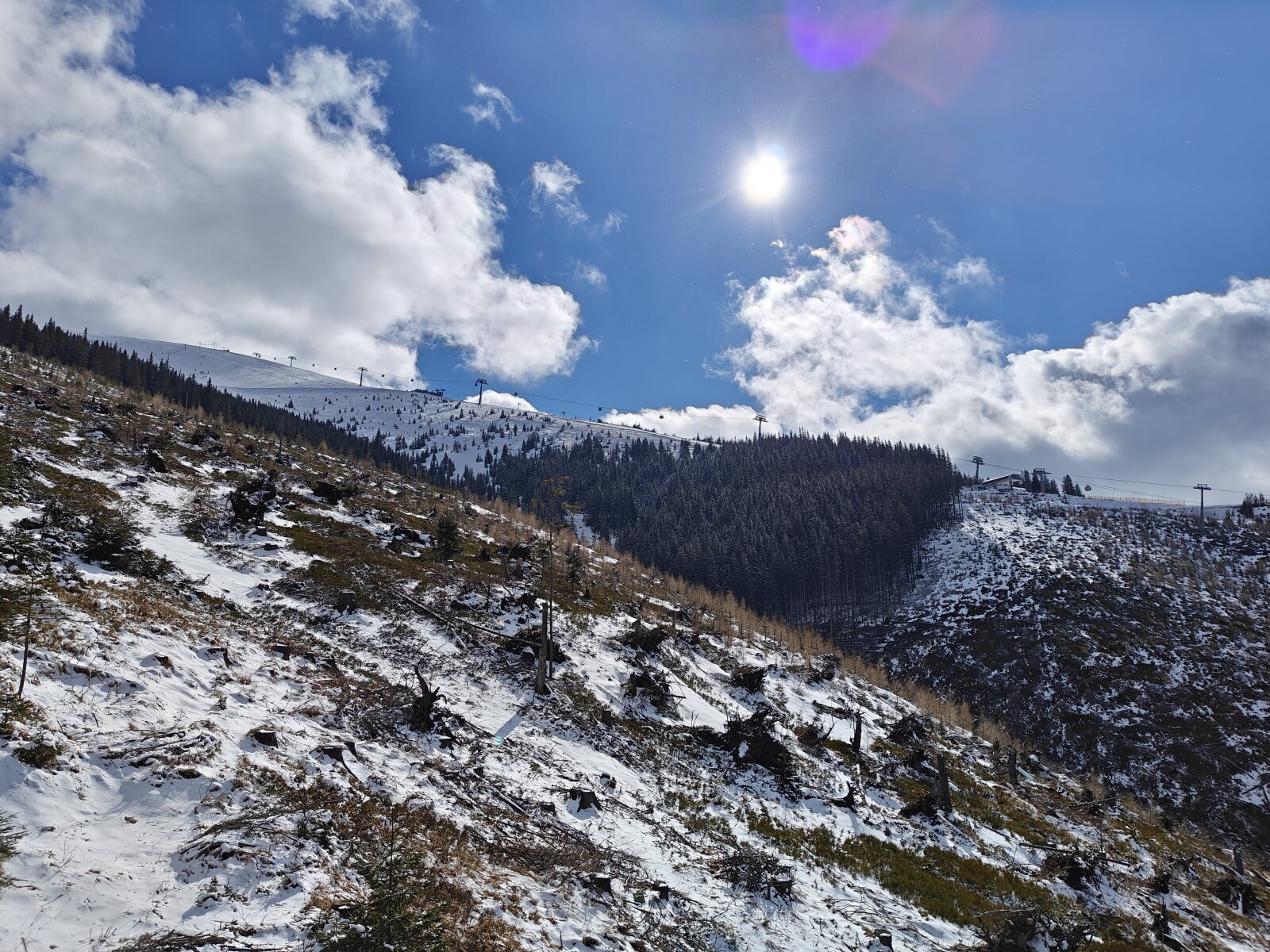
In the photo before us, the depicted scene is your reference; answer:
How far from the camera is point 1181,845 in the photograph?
104 ft

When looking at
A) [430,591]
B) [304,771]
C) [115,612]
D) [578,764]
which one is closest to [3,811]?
[304,771]

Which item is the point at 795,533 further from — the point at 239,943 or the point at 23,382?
the point at 239,943

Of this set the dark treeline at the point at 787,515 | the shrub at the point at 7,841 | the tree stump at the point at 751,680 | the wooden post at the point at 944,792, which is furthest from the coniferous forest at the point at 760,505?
the shrub at the point at 7,841

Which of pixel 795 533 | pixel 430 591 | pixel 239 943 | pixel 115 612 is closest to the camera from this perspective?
pixel 239 943

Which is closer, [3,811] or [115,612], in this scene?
[3,811]

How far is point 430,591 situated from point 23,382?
3526 cm

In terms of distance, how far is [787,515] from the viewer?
122500 millimetres

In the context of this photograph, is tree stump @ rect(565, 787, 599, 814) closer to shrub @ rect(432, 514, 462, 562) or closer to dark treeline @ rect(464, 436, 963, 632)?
shrub @ rect(432, 514, 462, 562)

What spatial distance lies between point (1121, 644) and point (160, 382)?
15437 cm

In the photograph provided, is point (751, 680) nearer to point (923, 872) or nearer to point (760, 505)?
point (923, 872)

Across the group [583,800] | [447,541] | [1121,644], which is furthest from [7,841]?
[1121,644]

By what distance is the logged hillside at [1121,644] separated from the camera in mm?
50938

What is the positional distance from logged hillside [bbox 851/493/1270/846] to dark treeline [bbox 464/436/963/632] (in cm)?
962

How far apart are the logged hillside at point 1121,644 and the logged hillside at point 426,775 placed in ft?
59.0
